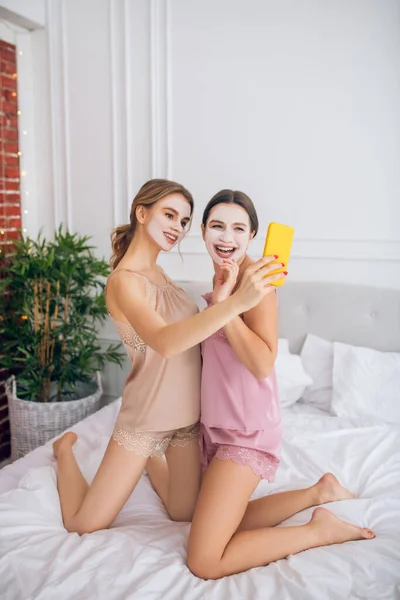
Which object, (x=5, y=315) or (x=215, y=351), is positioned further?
(x=5, y=315)

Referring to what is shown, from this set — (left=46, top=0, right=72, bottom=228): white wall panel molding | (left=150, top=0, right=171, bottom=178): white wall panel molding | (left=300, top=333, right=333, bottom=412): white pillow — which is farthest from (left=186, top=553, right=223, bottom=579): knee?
(left=46, top=0, right=72, bottom=228): white wall panel molding

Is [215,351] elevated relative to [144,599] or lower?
elevated

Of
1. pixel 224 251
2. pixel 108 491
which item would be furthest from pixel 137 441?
pixel 224 251

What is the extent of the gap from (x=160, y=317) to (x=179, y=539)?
2.16 ft

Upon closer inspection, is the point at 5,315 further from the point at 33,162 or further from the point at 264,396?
the point at 264,396

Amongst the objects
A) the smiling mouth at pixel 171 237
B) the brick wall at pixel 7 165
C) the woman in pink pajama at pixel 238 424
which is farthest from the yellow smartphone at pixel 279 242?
the brick wall at pixel 7 165

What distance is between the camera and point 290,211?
2.93 meters

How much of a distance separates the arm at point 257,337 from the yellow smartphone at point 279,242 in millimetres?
121

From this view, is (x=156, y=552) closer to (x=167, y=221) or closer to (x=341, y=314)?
(x=167, y=221)

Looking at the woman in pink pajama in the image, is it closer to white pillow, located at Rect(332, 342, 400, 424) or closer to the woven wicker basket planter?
white pillow, located at Rect(332, 342, 400, 424)

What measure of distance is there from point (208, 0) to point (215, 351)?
2.20 m

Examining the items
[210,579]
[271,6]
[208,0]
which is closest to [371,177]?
[271,6]

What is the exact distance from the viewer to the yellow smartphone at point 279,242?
148 cm

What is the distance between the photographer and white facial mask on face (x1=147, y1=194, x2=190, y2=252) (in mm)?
1661
